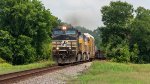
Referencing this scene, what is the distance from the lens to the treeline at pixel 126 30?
2936 inches

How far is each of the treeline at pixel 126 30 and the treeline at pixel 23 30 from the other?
726 inches

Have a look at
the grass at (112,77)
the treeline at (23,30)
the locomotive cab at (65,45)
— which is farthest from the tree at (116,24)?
the grass at (112,77)

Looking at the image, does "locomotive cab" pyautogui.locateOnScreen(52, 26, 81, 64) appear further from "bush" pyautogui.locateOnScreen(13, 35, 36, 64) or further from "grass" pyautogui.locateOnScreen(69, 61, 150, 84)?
"bush" pyautogui.locateOnScreen(13, 35, 36, 64)

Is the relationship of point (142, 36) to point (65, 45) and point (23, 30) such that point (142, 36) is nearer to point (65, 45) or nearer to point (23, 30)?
point (23, 30)

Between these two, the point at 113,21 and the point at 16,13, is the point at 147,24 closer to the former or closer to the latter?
the point at 113,21

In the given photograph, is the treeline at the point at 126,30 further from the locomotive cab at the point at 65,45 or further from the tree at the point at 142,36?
the locomotive cab at the point at 65,45

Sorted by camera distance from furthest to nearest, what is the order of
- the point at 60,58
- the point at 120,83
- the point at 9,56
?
1. the point at 9,56
2. the point at 60,58
3. the point at 120,83

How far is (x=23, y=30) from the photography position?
54125mm

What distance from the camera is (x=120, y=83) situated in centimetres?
2067

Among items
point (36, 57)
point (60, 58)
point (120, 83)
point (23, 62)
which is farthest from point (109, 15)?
point (120, 83)

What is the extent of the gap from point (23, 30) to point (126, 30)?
27.8 m

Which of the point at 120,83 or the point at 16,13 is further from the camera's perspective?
the point at 16,13

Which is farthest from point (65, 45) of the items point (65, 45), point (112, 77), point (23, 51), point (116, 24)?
point (116, 24)

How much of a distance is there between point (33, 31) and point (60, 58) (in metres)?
15.8
